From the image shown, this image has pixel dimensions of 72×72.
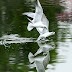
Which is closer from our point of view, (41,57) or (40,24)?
(41,57)

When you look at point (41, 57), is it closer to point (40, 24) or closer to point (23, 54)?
point (23, 54)

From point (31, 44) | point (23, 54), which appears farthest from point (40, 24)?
point (23, 54)

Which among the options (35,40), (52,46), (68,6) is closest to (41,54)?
(52,46)

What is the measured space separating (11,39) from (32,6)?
13.0 feet

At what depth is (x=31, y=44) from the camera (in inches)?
245

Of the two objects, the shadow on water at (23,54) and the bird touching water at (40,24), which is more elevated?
the bird touching water at (40,24)

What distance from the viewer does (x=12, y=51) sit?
18.9ft

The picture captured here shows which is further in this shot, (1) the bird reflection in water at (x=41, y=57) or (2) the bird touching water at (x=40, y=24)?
(2) the bird touching water at (x=40, y=24)

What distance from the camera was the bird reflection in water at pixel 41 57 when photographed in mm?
4965

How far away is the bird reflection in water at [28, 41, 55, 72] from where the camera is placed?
195 inches

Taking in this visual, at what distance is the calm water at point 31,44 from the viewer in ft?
16.5

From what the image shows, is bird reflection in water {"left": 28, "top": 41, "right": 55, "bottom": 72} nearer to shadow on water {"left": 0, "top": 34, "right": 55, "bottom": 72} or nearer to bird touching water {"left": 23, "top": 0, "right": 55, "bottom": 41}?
shadow on water {"left": 0, "top": 34, "right": 55, "bottom": 72}

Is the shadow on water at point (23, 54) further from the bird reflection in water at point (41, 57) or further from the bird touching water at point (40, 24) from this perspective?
the bird touching water at point (40, 24)

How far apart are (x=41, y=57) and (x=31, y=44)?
772 mm
